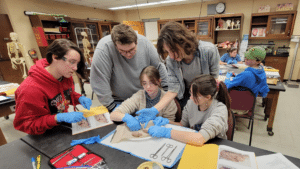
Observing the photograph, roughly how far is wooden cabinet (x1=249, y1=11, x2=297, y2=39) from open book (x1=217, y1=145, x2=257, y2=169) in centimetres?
454

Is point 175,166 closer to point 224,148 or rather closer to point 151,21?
point 224,148

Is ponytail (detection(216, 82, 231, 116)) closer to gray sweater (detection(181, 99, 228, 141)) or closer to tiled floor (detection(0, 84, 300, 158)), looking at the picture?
gray sweater (detection(181, 99, 228, 141))

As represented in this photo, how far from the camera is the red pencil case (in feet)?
2.38

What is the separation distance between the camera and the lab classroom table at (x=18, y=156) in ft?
2.48

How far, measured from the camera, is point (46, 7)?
159 inches

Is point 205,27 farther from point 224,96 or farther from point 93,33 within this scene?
point 224,96

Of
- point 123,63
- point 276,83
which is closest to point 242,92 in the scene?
point 276,83

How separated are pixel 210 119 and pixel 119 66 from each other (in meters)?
0.86

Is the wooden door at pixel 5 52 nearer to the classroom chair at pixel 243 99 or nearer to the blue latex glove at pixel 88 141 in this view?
the blue latex glove at pixel 88 141

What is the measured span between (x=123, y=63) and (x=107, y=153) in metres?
0.78

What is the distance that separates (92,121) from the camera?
1.12 meters

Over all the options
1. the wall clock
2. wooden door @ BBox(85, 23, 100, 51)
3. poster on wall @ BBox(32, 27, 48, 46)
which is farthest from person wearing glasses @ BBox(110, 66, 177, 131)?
the wall clock

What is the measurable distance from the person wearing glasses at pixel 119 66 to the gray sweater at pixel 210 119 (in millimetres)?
454

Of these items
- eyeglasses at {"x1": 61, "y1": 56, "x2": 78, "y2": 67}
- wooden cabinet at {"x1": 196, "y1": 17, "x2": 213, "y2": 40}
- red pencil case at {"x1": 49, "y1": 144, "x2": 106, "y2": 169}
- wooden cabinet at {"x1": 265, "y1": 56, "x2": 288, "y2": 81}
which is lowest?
wooden cabinet at {"x1": 265, "y1": 56, "x2": 288, "y2": 81}
